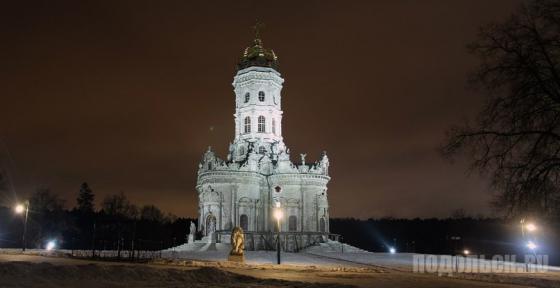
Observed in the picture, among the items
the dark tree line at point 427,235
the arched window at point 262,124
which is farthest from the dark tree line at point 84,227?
the dark tree line at point 427,235

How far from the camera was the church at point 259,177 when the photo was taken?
193 feet

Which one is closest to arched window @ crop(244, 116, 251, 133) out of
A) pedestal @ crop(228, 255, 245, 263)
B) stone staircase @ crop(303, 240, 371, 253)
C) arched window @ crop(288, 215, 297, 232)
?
arched window @ crop(288, 215, 297, 232)

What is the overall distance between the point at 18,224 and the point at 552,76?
201 feet

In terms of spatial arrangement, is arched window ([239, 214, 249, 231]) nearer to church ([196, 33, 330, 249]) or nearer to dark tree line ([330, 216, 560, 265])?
church ([196, 33, 330, 249])

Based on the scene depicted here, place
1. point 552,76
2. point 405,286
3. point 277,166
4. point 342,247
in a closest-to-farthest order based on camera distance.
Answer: point 552,76
point 405,286
point 342,247
point 277,166

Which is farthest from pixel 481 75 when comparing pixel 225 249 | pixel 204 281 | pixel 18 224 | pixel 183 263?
pixel 18 224

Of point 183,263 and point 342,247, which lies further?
point 342,247

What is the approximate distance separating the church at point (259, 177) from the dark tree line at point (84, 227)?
22.7ft

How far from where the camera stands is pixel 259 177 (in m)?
61.1

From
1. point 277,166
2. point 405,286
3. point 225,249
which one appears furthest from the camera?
point 277,166

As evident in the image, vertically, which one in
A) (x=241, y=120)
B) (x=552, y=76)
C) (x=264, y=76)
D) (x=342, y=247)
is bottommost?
(x=342, y=247)

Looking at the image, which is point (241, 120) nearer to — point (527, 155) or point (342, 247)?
point (342, 247)

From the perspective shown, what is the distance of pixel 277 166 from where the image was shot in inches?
2442

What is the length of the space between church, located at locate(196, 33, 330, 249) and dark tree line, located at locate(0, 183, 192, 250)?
692cm
